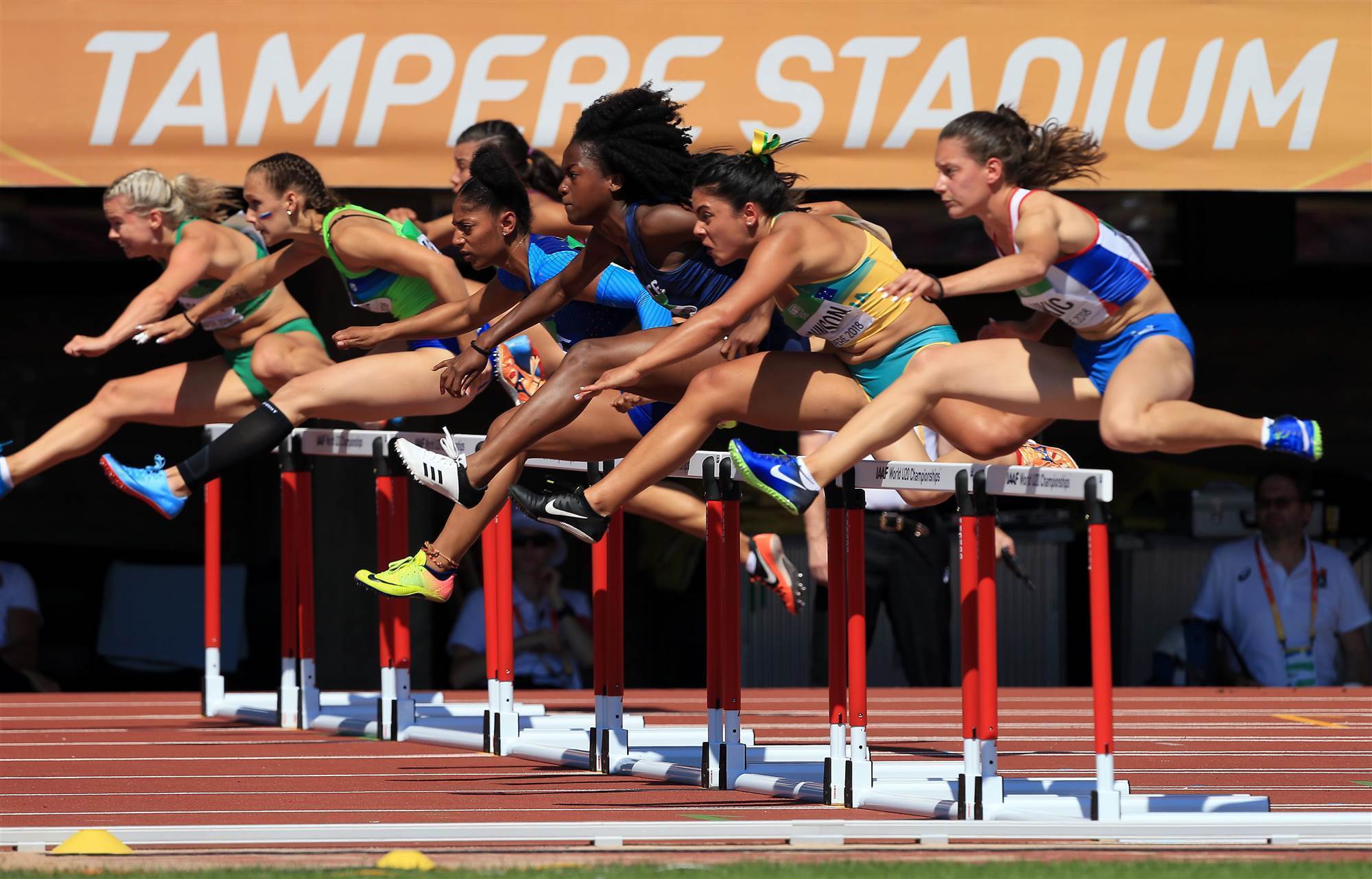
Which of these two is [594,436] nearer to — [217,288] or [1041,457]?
[1041,457]

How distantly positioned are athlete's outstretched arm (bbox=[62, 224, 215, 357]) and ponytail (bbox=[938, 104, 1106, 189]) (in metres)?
2.93

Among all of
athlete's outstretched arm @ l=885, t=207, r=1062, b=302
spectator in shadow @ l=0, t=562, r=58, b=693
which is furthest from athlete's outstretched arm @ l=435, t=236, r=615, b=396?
spectator in shadow @ l=0, t=562, r=58, b=693

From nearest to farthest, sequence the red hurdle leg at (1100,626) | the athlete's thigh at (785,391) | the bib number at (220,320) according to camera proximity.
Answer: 1. the red hurdle leg at (1100,626)
2. the athlete's thigh at (785,391)
3. the bib number at (220,320)

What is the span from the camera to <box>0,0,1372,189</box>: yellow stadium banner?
27.9 feet

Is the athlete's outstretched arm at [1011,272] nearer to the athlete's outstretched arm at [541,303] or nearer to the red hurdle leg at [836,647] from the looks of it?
the red hurdle leg at [836,647]

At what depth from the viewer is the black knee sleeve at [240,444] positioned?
708 cm

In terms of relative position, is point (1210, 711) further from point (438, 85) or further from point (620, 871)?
point (620, 871)

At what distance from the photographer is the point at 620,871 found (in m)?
4.48

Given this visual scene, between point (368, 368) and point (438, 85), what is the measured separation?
1865mm

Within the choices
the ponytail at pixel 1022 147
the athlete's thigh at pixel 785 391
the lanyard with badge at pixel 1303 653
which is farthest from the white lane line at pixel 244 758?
the lanyard with badge at pixel 1303 653

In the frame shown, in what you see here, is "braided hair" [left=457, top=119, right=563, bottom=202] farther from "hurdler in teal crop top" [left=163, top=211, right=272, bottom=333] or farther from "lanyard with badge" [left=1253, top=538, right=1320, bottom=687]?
"lanyard with badge" [left=1253, top=538, right=1320, bottom=687]

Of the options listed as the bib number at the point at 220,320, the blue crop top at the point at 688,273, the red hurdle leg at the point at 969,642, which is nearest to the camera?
the red hurdle leg at the point at 969,642

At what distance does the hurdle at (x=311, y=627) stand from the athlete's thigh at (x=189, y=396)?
0.12m

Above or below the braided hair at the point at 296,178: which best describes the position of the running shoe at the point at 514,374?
below
